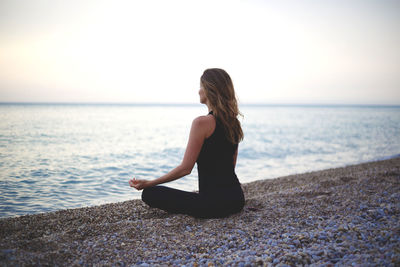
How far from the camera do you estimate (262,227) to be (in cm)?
365

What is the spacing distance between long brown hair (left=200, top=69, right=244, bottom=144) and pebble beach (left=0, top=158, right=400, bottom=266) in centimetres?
135

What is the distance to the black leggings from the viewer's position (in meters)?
3.72

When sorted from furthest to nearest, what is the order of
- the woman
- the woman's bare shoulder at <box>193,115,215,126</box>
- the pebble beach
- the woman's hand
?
the woman's hand, the woman, the woman's bare shoulder at <box>193,115,215,126</box>, the pebble beach

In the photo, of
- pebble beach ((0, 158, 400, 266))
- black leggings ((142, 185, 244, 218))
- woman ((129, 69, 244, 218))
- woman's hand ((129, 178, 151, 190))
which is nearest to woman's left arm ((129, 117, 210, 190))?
woman ((129, 69, 244, 218))

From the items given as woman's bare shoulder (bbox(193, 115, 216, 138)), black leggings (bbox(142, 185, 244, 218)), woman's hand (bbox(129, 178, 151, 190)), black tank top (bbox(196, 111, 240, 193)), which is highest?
woman's bare shoulder (bbox(193, 115, 216, 138))

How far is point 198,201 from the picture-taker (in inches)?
148

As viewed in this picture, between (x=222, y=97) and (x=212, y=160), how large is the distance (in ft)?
2.84

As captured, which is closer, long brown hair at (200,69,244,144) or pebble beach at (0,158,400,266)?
pebble beach at (0,158,400,266)

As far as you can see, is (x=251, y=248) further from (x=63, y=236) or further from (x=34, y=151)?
(x=34, y=151)

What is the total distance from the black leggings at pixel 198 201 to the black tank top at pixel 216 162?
118mm

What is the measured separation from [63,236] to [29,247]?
41 centimetres

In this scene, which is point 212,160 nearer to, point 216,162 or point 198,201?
point 216,162

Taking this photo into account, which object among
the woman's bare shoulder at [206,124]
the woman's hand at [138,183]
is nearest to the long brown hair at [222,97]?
the woman's bare shoulder at [206,124]

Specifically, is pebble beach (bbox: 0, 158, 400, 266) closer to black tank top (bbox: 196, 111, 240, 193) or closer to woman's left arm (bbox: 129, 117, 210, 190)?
black tank top (bbox: 196, 111, 240, 193)
